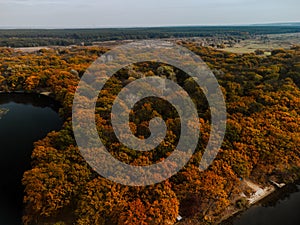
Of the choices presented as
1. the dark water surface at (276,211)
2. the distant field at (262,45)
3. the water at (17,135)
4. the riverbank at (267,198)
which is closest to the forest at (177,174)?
the riverbank at (267,198)

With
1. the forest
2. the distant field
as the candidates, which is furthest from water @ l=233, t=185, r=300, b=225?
the distant field

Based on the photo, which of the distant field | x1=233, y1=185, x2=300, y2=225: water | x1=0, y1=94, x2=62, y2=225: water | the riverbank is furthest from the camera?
the distant field

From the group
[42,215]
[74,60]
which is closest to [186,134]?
[42,215]

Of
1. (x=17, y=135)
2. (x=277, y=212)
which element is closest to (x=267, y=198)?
(x=277, y=212)

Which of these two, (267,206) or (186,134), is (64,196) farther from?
(267,206)

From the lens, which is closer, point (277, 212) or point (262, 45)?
point (277, 212)

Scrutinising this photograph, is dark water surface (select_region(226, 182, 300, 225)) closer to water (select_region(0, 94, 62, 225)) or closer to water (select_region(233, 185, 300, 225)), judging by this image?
water (select_region(233, 185, 300, 225))

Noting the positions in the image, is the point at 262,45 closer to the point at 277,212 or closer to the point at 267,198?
the point at 267,198
